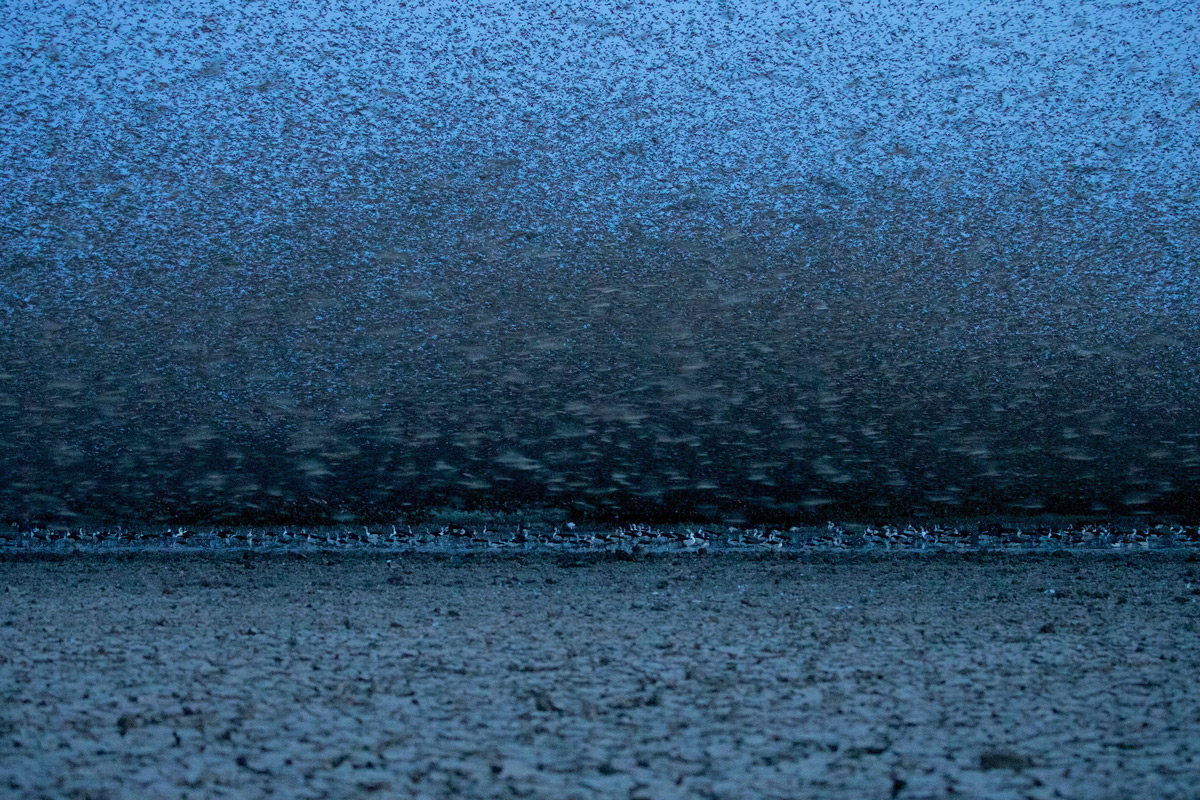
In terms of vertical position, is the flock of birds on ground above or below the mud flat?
above

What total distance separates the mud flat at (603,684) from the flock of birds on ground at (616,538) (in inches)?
6.4

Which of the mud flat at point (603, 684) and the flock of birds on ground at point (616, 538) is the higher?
the flock of birds on ground at point (616, 538)

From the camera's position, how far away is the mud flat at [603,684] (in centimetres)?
68

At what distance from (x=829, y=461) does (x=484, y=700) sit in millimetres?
985

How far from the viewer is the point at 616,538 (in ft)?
Result: 5.21

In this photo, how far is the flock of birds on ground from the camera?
1572 millimetres

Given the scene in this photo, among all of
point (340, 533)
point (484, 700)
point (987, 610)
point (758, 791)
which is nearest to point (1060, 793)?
point (758, 791)

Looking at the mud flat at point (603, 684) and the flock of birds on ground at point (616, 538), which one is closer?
the mud flat at point (603, 684)

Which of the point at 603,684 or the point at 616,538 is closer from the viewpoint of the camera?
the point at 603,684

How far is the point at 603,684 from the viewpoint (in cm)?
87

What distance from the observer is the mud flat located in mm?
680

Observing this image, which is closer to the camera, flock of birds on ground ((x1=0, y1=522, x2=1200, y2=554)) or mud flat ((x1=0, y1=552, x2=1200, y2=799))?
mud flat ((x1=0, y1=552, x2=1200, y2=799))

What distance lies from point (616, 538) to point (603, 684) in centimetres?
72

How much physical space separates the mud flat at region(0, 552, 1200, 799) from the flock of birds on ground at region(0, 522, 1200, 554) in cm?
16
